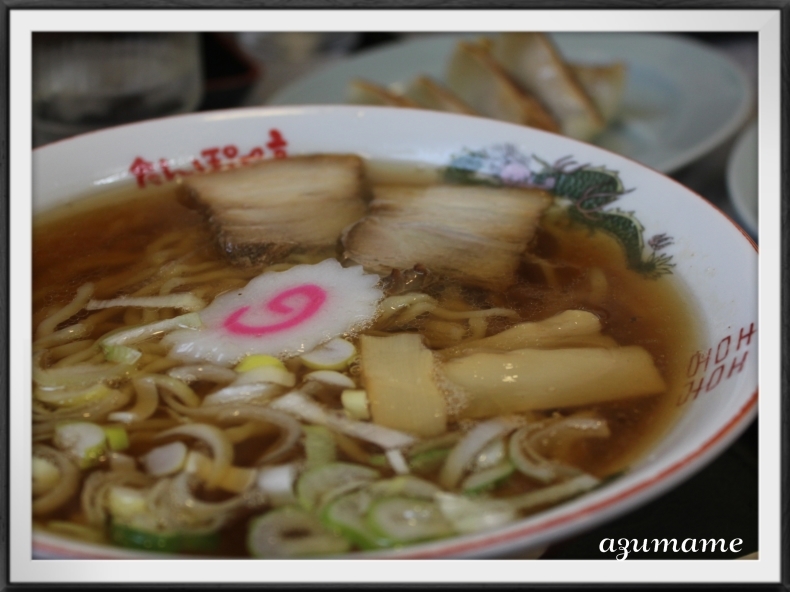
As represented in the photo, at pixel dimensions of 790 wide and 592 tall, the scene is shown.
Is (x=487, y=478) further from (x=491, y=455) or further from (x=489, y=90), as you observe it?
(x=489, y=90)

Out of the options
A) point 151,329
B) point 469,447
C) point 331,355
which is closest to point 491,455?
point 469,447

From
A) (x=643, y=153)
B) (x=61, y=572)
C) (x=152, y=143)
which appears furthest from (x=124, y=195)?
(x=643, y=153)

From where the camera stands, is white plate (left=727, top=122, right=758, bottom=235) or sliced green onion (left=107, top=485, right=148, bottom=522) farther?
white plate (left=727, top=122, right=758, bottom=235)

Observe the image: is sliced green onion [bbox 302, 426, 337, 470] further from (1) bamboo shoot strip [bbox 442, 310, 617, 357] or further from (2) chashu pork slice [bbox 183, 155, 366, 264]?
(2) chashu pork slice [bbox 183, 155, 366, 264]

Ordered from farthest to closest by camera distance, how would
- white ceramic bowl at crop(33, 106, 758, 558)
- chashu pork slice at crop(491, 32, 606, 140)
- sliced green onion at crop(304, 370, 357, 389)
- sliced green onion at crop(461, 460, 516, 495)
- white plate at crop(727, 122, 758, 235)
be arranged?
1. chashu pork slice at crop(491, 32, 606, 140)
2. white plate at crop(727, 122, 758, 235)
3. sliced green onion at crop(304, 370, 357, 389)
4. sliced green onion at crop(461, 460, 516, 495)
5. white ceramic bowl at crop(33, 106, 758, 558)

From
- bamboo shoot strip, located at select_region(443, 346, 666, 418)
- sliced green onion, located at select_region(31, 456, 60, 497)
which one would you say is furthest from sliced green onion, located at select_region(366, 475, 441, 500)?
sliced green onion, located at select_region(31, 456, 60, 497)
